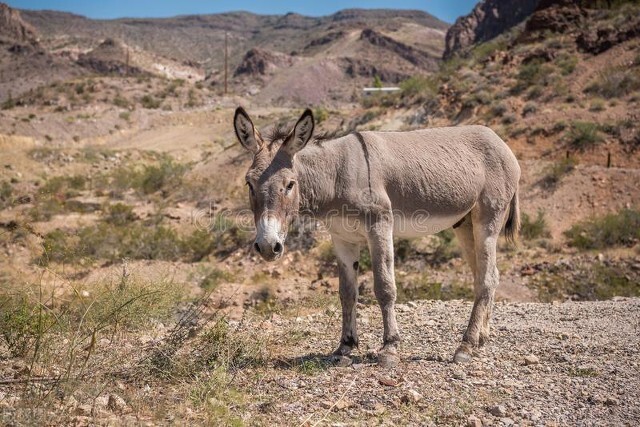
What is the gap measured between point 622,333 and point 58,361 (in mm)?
6524

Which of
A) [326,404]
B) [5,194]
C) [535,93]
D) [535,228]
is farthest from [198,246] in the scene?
[535,93]

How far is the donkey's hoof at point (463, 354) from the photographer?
567 cm

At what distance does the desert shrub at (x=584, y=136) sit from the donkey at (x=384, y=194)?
12.5m

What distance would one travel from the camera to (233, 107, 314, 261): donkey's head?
4.65 metres

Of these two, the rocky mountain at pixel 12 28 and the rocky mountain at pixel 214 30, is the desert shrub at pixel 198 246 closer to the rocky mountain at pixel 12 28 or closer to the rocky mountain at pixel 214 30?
the rocky mountain at pixel 12 28

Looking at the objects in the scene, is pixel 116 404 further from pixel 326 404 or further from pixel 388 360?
pixel 388 360

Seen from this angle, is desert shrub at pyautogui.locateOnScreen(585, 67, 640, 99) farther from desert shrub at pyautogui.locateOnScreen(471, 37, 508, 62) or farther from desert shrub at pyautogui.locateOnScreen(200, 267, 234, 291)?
desert shrub at pyautogui.locateOnScreen(200, 267, 234, 291)

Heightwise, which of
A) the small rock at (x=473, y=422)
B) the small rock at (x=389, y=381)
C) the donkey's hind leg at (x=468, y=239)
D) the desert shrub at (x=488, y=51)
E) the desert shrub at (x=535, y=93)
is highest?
the desert shrub at (x=488, y=51)

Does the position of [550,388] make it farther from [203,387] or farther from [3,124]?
[3,124]

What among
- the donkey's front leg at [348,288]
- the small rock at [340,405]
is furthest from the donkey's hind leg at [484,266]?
the small rock at [340,405]

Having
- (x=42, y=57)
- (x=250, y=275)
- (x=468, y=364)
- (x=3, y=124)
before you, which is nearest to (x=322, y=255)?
(x=250, y=275)

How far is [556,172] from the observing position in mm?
16109

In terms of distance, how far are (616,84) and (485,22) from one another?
59190 mm

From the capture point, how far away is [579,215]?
15.0 m
